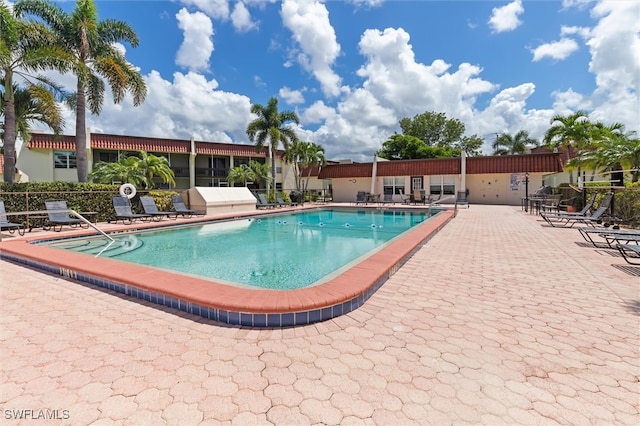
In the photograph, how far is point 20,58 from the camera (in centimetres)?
1172

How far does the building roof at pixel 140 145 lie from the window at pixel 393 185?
1209 centimetres

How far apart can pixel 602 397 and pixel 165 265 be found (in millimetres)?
6739

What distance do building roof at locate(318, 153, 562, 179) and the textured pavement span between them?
2062 centimetres

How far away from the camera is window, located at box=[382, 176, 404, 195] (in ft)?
88.3

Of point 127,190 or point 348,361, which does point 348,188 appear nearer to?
point 127,190

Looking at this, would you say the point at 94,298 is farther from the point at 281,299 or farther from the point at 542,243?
the point at 542,243

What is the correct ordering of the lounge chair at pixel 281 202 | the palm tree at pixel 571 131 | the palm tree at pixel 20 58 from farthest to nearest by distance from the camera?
the lounge chair at pixel 281 202 < the palm tree at pixel 571 131 < the palm tree at pixel 20 58

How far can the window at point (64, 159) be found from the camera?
25578 millimetres

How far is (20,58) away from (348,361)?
53.5 ft

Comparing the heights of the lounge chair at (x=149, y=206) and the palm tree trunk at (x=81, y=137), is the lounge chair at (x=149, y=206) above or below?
below

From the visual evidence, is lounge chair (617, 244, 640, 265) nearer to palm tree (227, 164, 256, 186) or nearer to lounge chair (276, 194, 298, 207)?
lounge chair (276, 194, 298, 207)

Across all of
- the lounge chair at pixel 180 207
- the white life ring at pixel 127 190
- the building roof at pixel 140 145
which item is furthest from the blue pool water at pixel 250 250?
the building roof at pixel 140 145

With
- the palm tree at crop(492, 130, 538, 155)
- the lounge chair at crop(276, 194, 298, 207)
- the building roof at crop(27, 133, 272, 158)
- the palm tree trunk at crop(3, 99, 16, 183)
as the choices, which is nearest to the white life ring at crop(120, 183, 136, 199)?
the palm tree trunk at crop(3, 99, 16, 183)

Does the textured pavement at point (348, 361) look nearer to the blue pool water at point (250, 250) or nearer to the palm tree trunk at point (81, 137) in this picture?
the blue pool water at point (250, 250)
